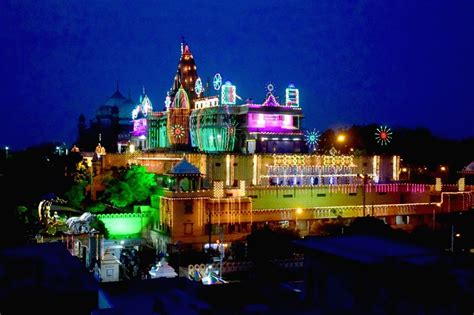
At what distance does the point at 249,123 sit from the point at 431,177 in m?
24.7

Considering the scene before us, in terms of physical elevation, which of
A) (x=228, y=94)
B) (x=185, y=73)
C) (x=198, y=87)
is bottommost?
(x=228, y=94)

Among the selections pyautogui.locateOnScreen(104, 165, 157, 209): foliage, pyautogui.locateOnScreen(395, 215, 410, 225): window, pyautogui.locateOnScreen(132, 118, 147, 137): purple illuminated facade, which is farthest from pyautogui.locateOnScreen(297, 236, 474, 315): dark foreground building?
pyautogui.locateOnScreen(132, 118, 147, 137): purple illuminated facade

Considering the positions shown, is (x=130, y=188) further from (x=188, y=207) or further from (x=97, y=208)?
(x=188, y=207)

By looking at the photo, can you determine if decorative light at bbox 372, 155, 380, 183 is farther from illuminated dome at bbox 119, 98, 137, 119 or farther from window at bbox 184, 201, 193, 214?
illuminated dome at bbox 119, 98, 137, 119

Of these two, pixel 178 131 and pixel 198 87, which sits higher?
pixel 198 87

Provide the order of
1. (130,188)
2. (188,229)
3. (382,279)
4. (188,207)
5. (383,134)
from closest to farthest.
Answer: (382,279)
(188,229)
(188,207)
(130,188)
(383,134)

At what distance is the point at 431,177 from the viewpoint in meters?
60.5

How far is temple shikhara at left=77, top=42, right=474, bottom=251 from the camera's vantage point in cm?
3531

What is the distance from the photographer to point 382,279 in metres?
10.9

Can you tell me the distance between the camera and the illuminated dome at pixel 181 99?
52.8 meters

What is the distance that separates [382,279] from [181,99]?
4361cm

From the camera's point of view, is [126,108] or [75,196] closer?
[75,196]

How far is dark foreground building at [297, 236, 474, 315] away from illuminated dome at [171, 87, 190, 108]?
40.4 m

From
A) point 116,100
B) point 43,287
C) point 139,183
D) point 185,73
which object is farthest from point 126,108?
point 43,287
